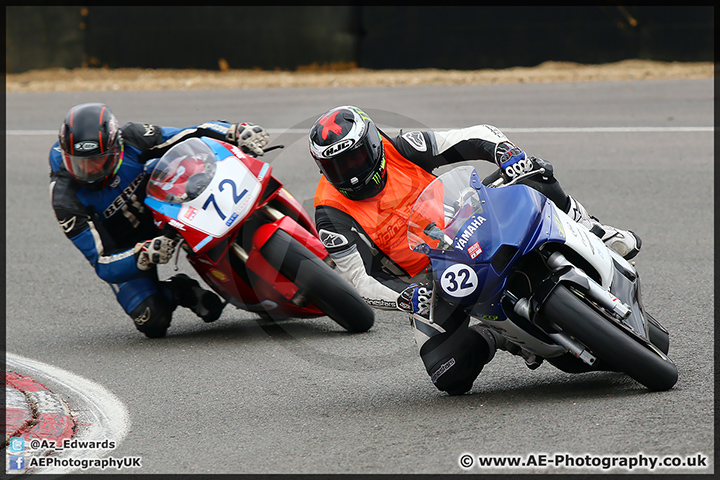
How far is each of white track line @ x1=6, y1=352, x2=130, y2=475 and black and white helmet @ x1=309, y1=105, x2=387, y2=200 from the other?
173 centimetres

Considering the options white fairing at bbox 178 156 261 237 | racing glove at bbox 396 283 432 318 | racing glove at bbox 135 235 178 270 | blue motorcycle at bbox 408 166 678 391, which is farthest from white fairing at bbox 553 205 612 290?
racing glove at bbox 135 235 178 270

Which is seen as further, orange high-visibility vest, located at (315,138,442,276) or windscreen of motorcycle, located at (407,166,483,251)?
orange high-visibility vest, located at (315,138,442,276)

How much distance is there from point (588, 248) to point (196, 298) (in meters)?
3.27

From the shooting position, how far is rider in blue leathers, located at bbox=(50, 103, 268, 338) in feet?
19.7

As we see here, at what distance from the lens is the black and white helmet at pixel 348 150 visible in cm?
476

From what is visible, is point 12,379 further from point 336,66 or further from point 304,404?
point 336,66

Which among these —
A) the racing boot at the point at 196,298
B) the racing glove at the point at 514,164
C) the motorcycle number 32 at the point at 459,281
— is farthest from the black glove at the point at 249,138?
the motorcycle number 32 at the point at 459,281

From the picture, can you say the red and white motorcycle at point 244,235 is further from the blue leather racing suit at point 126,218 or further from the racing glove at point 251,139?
the blue leather racing suit at point 126,218

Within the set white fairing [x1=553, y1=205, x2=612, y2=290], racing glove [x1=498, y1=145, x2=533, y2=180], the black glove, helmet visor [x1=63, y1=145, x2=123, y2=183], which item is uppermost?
racing glove [x1=498, y1=145, x2=533, y2=180]

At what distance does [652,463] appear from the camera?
3.40 metres

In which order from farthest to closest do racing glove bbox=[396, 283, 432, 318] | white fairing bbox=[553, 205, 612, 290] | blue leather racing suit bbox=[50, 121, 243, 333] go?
1. blue leather racing suit bbox=[50, 121, 243, 333]
2. racing glove bbox=[396, 283, 432, 318]
3. white fairing bbox=[553, 205, 612, 290]

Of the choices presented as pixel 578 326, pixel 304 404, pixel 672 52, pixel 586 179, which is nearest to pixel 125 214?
pixel 304 404

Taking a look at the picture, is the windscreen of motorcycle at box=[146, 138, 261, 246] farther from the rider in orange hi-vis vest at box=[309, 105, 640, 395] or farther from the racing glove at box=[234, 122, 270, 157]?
the rider in orange hi-vis vest at box=[309, 105, 640, 395]

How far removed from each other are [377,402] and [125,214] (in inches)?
108
